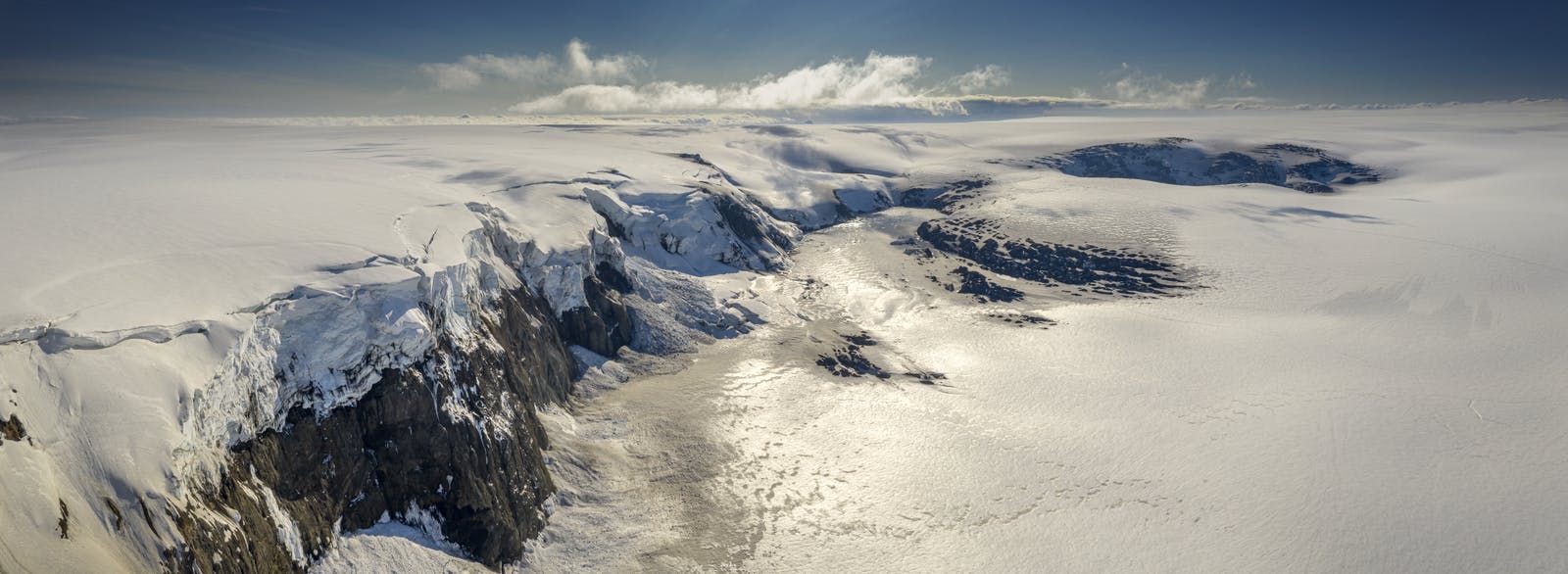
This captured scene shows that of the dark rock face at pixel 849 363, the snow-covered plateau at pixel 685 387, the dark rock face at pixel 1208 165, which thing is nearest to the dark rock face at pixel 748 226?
the snow-covered plateau at pixel 685 387

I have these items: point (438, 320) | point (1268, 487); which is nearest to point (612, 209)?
point (438, 320)

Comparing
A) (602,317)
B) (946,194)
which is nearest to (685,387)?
(602,317)

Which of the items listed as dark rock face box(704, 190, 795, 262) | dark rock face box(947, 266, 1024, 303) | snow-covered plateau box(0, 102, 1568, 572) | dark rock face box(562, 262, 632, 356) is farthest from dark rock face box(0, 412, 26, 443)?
dark rock face box(947, 266, 1024, 303)

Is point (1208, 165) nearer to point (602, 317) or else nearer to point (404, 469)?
point (602, 317)

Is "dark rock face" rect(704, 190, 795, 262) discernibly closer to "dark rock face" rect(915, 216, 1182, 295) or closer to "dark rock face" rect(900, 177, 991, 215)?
"dark rock face" rect(915, 216, 1182, 295)

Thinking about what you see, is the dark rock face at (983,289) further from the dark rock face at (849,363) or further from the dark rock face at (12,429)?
the dark rock face at (12,429)

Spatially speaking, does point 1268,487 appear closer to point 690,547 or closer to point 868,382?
point 868,382
